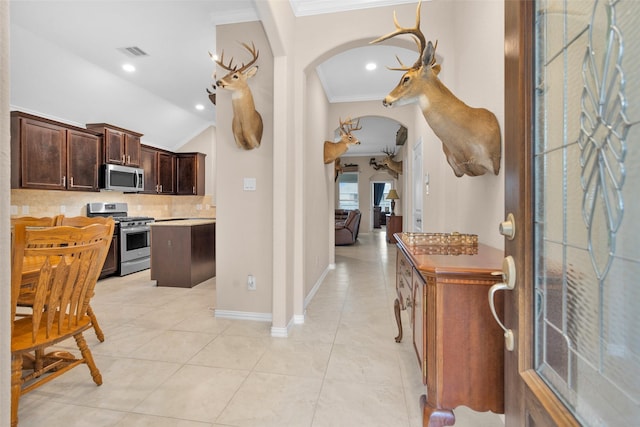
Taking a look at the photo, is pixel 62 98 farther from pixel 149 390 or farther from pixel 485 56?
pixel 485 56

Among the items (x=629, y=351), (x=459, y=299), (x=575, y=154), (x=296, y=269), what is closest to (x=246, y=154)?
(x=296, y=269)

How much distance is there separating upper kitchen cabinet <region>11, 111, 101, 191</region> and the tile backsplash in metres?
0.34

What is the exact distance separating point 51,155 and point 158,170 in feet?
6.64

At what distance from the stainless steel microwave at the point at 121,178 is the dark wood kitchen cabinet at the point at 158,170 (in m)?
0.27

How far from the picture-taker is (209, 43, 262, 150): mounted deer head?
102 inches

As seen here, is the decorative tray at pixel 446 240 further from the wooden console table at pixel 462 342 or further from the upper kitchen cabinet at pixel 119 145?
the upper kitchen cabinet at pixel 119 145

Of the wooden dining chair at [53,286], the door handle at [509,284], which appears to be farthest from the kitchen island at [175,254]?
the door handle at [509,284]

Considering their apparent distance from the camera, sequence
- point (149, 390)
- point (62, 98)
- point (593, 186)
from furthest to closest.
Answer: point (62, 98)
point (149, 390)
point (593, 186)

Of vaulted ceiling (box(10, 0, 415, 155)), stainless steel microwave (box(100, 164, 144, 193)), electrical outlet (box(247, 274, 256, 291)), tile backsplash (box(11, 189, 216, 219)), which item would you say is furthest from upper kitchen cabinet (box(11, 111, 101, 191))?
electrical outlet (box(247, 274, 256, 291))

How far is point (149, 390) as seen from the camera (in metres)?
1.86

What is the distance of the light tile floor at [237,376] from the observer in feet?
5.38

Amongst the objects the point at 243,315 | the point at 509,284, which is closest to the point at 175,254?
the point at 243,315

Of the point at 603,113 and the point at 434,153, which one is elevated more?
the point at 434,153

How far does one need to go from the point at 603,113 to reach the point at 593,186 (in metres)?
0.14
